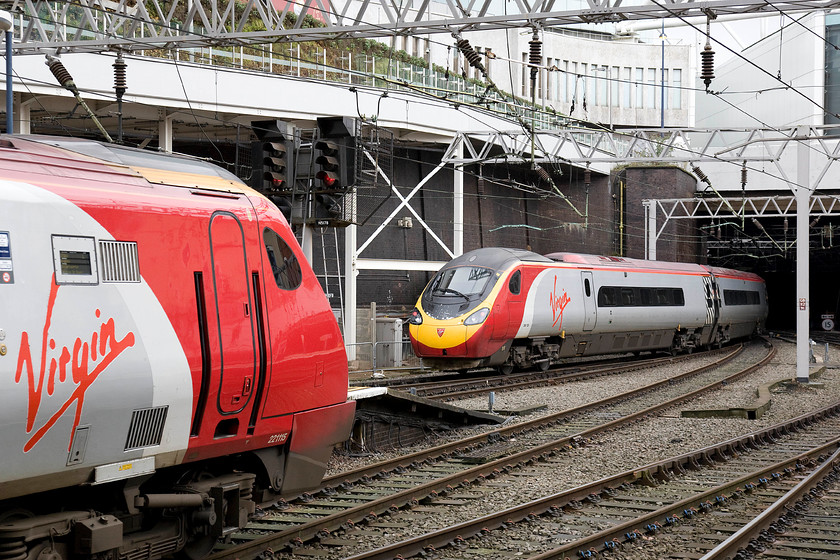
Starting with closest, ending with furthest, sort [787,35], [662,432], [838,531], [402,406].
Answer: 1. [838,531]
2. [402,406]
3. [662,432]
4. [787,35]

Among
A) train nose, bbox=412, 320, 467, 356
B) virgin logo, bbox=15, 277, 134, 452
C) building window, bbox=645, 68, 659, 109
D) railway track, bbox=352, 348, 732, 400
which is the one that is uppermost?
building window, bbox=645, 68, 659, 109

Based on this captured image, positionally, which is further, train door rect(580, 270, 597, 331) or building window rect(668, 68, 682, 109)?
building window rect(668, 68, 682, 109)

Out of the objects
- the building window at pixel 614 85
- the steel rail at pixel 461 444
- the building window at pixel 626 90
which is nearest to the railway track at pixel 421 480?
the steel rail at pixel 461 444

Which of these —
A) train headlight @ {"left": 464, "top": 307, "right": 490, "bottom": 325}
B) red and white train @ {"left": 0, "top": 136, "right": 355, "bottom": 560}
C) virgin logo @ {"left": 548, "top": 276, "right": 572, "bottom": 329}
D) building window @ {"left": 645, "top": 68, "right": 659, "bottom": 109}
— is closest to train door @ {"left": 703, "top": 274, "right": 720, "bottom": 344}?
virgin logo @ {"left": 548, "top": 276, "right": 572, "bottom": 329}

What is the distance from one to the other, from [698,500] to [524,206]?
30372mm

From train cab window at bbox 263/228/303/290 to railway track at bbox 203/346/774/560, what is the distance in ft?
6.78

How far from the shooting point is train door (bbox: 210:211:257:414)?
679 cm

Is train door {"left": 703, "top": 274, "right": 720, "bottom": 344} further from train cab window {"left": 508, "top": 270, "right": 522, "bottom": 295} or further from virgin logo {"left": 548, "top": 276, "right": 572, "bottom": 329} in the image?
train cab window {"left": 508, "top": 270, "right": 522, "bottom": 295}

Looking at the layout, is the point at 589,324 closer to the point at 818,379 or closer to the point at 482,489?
the point at 818,379

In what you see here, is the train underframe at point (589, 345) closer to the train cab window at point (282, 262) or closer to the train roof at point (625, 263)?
the train roof at point (625, 263)

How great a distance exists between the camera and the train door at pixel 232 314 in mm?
6793

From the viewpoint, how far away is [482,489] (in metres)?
10.7

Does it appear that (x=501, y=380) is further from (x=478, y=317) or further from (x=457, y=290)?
(x=457, y=290)

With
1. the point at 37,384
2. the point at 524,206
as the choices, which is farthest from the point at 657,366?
the point at 37,384
